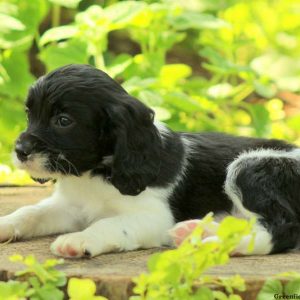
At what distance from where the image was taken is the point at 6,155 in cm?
781

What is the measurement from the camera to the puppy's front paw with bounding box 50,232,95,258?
425cm

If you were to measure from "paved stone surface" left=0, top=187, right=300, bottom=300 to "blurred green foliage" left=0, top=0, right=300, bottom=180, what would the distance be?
2545 mm

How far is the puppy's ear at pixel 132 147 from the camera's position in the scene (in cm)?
458

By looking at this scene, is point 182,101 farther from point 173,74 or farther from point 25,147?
point 25,147

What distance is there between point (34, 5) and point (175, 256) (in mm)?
4566

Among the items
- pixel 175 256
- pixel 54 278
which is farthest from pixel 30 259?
pixel 175 256

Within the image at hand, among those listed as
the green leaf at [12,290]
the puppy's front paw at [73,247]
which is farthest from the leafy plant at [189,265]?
the puppy's front paw at [73,247]

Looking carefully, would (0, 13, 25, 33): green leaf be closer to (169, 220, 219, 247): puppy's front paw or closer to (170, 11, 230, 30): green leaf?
(170, 11, 230, 30): green leaf

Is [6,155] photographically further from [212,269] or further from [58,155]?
[212,269]

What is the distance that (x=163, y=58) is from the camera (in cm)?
797

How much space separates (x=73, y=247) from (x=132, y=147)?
0.67 meters

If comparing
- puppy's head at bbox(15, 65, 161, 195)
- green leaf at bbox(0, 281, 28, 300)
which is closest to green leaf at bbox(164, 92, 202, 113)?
puppy's head at bbox(15, 65, 161, 195)

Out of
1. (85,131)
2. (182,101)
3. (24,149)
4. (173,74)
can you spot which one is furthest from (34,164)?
(173,74)

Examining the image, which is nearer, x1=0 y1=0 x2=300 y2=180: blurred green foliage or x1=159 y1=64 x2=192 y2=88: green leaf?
x1=0 y1=0 x2=300 y2=180: blurred green foliage
